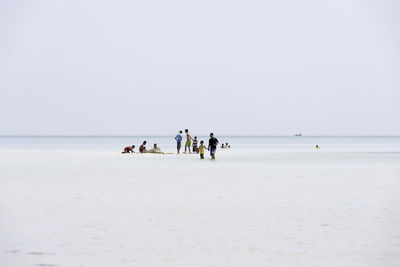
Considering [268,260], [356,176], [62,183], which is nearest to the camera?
[268,260]

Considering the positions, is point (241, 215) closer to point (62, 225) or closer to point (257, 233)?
point (257, 233)

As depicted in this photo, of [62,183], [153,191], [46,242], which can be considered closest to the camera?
[46,242]

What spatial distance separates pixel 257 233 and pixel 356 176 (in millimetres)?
12810

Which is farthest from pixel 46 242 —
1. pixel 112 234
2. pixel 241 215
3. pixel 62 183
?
pixel 62 183

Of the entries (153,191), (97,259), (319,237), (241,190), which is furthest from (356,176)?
(97,259)

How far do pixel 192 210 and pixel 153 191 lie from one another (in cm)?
395

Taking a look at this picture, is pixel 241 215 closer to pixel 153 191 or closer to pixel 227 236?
pixel 227 236

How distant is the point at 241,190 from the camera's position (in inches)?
629

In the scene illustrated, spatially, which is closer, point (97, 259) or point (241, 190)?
point (97, 259)

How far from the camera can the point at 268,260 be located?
7.57 meters

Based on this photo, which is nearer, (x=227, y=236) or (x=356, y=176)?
(x=227, y=236)

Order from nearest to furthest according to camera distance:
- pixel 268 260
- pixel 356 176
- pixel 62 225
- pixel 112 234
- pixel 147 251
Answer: pixel 268 260, pixel 147 251, pixel 112 234, pixel 62 225, pixel 356 176

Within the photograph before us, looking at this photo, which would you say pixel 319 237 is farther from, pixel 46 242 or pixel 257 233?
pixel 46 242

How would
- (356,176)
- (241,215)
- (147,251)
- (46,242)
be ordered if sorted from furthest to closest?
1. (356,176)
2. (241,215)
3. (46,242)
4. (147,251)
